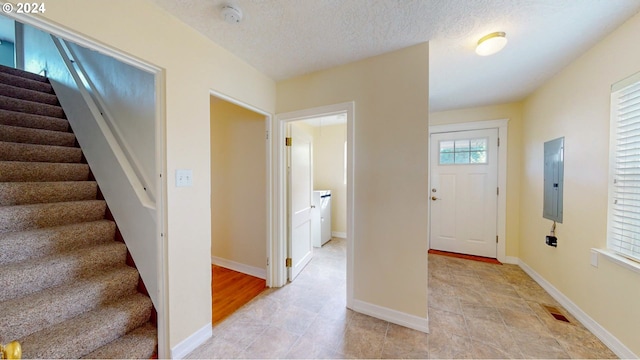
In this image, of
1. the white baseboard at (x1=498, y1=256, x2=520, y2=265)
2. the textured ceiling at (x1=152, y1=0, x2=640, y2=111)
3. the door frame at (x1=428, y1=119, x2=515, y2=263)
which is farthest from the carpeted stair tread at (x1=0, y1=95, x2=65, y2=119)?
the white baseboard at (x1=498, y1=256, x2=520, y2=265)

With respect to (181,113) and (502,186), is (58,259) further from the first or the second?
(502,186)

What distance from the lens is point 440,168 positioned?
362 cm

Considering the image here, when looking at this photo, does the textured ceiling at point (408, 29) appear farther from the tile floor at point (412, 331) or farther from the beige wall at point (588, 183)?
the tile floor at point (412, 331)

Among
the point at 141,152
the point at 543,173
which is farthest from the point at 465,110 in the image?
the point at 141,152

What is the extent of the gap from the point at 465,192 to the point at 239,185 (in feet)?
11.0

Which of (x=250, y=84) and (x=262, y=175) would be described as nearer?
(x=250, y=84)

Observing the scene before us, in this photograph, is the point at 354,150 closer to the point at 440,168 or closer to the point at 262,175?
the point at 262,175

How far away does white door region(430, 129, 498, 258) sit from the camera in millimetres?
3289

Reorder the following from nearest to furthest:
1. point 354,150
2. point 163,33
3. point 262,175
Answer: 1. point 163,33
2. point 354,150
3. point 262,175

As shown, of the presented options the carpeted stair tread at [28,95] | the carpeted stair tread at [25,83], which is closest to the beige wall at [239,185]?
the carpeted stair tread at [28,95]

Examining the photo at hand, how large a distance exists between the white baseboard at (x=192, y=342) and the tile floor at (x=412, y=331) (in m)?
0.04

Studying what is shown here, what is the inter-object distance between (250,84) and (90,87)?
5.05ft

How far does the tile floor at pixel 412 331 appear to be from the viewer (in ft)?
5.23

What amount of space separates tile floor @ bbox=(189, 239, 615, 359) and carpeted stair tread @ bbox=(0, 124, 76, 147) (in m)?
2.44
